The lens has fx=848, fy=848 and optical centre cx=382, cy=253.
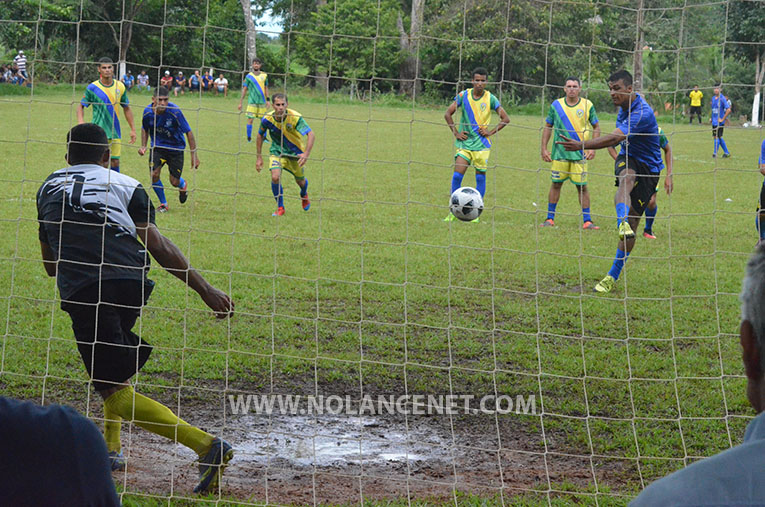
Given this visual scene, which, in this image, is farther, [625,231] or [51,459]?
[625,231]

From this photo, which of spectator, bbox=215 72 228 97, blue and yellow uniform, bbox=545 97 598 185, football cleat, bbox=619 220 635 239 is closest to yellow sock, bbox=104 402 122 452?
football cleat, bbox=619 220 635 239

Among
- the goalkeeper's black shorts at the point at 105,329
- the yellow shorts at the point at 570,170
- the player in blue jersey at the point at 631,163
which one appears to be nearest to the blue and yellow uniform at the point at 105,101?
the yellow shorts at the point at 570,170

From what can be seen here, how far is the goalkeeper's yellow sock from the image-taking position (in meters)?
3.88

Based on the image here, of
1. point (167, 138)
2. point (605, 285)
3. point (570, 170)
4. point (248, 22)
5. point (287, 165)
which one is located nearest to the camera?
point (605, 285)

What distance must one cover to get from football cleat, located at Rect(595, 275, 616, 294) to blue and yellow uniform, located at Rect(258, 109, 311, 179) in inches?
162

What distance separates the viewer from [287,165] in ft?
35.3

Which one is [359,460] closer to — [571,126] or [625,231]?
[625,231]

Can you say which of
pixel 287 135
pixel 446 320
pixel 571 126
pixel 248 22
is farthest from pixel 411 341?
pixel 571 126

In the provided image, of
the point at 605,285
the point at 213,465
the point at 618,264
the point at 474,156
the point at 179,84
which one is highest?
the point at 179,84

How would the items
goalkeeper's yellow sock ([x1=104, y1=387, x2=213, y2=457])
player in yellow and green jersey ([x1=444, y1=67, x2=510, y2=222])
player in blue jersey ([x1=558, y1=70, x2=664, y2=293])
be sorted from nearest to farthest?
goalkeeper's yellow sock ([x1=104, y1=387, x2=213, y2=457]) < player in blue jersey ([x1=558, y1=70, x2=664, y2=293]) < player in yellow and green jersey ([x1=444, y1=67, x2=510, y2=222])

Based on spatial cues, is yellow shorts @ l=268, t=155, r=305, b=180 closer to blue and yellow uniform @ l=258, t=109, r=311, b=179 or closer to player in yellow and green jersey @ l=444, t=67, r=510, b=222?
blue and yellow uniform @ l=258, t=109, r=311, b=179

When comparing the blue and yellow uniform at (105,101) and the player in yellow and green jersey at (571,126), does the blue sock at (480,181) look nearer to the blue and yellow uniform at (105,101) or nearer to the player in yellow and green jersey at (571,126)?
the player in yellow and green jersey at (571,126)

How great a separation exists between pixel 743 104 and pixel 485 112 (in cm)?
2016

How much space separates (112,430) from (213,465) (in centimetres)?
60
